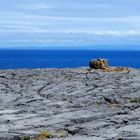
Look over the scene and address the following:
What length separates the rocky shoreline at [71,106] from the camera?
1652 cm

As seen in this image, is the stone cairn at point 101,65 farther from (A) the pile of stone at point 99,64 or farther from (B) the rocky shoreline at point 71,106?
(B) the rocky shoreline at point 71,106

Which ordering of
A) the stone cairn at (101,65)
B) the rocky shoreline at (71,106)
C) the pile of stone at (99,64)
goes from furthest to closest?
1. the pile of stone at (99,64)
2. the stone cairn at (101,65)
3. the rocky shoreline at (71,106)

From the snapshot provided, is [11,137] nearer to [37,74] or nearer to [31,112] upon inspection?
[31,112]

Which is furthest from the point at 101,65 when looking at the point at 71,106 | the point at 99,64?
the point at 71,106

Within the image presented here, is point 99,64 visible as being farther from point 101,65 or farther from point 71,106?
point 71,106

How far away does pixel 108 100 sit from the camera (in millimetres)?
23625

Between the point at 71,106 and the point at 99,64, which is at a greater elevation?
the point at 99,64

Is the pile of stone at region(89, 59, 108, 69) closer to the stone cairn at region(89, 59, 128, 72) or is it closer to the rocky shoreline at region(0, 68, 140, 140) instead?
the stone cairn at region(89, 59, 128, 72)

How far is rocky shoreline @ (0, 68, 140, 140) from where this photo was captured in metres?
16.5

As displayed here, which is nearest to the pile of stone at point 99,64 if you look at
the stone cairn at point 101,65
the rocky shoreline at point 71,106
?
the stone cairn at point 101,65

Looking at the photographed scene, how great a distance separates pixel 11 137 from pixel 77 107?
6.40 m

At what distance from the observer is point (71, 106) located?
871 inches

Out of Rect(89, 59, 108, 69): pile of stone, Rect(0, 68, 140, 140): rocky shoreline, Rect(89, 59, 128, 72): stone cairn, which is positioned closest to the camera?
Rect(0, 68, 140, 140): rocky shoreline

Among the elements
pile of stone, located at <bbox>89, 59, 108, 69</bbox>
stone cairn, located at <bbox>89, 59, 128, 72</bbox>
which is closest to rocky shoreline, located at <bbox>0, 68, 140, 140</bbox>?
stone cairn, located at <bbox>89, 59, 128, 72</bbox>
